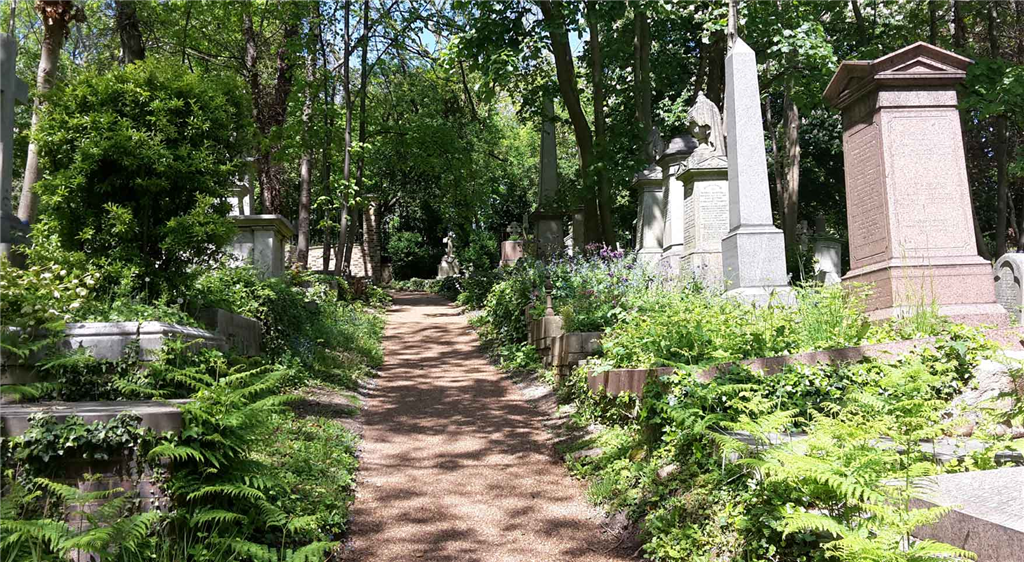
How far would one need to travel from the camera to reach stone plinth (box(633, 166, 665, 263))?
51.1 feet

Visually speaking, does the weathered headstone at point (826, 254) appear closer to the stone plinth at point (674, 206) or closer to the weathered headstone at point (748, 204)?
the stone plinth at point (674, 206)

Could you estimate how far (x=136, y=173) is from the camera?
6.53 m

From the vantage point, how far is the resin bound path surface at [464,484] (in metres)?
4.88

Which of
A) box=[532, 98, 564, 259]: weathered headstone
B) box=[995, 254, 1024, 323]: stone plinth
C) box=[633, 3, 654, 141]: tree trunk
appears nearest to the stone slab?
box=[995, 254, 1024, 323]: stone plinth

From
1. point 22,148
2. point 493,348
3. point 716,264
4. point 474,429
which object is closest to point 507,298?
point 493,348

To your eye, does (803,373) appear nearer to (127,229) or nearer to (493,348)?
(127,229)

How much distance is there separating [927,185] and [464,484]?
5813 millimetres

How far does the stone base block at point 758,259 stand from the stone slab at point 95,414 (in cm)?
703

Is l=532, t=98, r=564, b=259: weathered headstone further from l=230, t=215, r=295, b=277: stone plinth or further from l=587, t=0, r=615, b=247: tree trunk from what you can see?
l=230, t=215, r=295, b=277: stone plinth

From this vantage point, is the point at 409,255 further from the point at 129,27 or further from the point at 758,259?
the point at 758,259

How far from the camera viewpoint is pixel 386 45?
816 inches

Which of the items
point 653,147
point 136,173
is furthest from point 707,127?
point 136,173

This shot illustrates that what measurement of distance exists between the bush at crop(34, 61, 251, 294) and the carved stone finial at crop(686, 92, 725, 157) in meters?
8.66

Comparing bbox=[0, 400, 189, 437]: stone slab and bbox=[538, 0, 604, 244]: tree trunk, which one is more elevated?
bbox=[538, 0, 604, 244]: tree trunk
